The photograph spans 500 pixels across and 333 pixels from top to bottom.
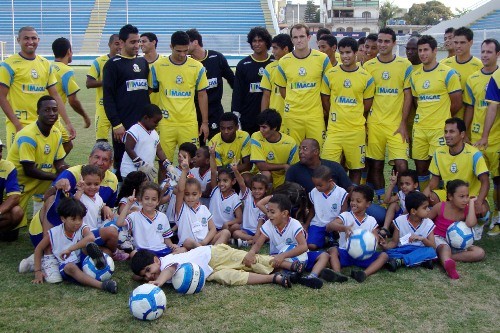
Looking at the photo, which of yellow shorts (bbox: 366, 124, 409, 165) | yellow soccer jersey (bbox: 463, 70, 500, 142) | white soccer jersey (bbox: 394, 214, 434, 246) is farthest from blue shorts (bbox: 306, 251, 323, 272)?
yellow soccer jersey (bbox: 463, 70, 500, 142)

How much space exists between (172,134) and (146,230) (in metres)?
2.13

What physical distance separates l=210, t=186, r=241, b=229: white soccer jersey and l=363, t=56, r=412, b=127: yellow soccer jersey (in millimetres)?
2070

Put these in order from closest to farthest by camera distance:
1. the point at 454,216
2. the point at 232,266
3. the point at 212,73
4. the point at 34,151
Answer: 1. the point at 232,266
2. the point at 454,216
3. the point at 34,151
4. the point at 212,73

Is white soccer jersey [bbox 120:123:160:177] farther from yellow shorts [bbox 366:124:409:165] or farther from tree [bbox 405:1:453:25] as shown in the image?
tree [bbox 405:1:453:25]

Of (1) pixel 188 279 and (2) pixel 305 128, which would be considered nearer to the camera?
(1) pixel 188 279

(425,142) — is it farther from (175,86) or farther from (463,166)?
(175,86)

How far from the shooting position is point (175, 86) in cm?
732

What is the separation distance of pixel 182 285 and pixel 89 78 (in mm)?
4519

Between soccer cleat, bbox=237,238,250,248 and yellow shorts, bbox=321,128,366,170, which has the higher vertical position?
yellow shorts, bbox=321,128,366,170

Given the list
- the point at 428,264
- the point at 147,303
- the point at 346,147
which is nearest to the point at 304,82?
the point at 346,147

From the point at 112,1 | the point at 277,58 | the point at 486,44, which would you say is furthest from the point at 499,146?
the point at 112,1

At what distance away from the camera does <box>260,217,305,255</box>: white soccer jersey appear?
5305 millimetres

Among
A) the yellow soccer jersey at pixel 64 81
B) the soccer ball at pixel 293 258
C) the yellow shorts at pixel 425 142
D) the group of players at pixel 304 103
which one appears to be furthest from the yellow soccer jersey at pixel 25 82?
the yellow shorts at pixel 425 142

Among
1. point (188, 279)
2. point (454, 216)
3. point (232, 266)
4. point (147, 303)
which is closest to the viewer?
point (147, 303)
